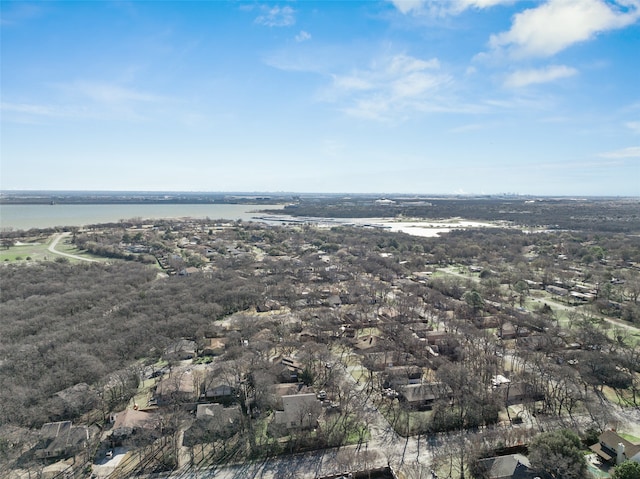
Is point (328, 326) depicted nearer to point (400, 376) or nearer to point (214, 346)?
point (400, 376)

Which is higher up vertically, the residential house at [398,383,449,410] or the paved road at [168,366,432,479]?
the residential house at [398,383,449,410]

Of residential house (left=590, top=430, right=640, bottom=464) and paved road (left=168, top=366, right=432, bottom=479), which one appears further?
paved road (left=168, top=366, right=432, bottom=479)

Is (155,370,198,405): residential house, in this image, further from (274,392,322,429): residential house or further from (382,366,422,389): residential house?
(382,366,422,389): residential house

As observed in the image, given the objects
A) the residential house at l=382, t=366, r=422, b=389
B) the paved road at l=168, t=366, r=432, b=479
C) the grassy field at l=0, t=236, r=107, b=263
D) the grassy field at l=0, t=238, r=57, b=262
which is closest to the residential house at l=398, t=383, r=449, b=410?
the residential house at l=382, t=366, r=422, b=389

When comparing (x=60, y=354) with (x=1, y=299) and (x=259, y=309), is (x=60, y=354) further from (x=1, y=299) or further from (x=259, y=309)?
(x=1, y=299)

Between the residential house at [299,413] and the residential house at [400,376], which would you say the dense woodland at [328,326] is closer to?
the residential house at [400,376]
